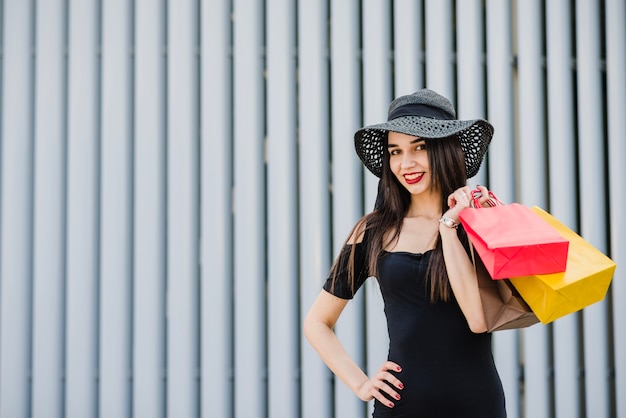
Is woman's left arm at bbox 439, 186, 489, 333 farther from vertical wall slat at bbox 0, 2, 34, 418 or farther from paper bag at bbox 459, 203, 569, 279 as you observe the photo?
vertical wall slat at bbox 0, 2, 34, 418

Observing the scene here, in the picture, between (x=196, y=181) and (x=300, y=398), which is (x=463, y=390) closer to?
(x=300, y=398)

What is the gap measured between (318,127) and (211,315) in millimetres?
1146

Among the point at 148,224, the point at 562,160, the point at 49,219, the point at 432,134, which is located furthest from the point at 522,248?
the point at 49,219

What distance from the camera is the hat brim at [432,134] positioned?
5.88 feet

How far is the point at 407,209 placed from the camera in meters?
2.03

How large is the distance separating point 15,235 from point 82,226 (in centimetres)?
39

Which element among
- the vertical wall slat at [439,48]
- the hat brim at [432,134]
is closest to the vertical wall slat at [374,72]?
the vertical wall slat at [439,48]

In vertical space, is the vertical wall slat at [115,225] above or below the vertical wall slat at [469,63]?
below

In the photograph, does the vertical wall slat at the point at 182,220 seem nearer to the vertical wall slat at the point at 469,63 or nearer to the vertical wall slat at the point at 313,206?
the vertical wall slat at the point at 313,206

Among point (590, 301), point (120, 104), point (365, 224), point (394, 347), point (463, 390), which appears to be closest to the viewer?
point (590, 301)

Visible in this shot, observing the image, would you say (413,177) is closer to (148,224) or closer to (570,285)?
(570,285)

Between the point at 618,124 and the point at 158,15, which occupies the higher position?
the point at 158,15

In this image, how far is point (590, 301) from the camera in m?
1.64

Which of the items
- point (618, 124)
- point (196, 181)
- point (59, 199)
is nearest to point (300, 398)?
point (196, 181)
